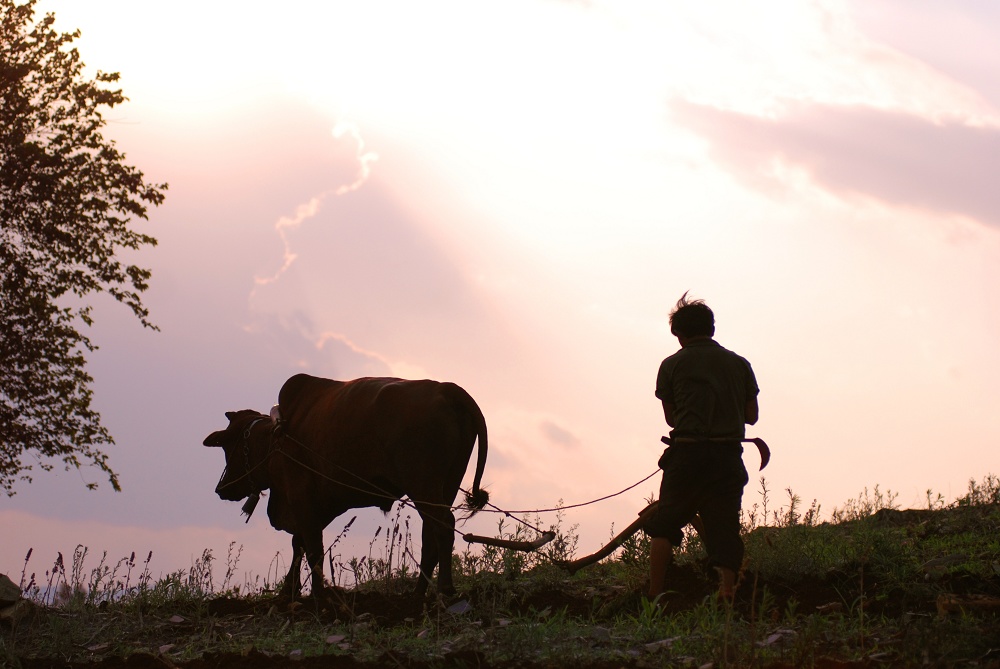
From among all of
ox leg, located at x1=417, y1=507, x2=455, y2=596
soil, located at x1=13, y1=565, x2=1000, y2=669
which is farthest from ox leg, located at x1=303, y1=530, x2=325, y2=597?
ox leg, located at x1=417, y1=507, x2=455, y2=596

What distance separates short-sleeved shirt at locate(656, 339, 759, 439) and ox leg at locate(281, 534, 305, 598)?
13.6ft

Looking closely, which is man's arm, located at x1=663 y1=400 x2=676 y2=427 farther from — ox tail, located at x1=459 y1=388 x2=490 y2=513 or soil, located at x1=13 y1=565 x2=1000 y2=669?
ox tail, located at x1=459 y1=388 x2=490 y2=513

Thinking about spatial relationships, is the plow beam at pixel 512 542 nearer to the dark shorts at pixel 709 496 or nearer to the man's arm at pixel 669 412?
the dark shorts at pixel 709 496

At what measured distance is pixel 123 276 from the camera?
18.7 m

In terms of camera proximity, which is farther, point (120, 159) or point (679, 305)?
point (120, 159)

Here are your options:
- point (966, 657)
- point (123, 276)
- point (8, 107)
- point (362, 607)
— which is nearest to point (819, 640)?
point (966, 657)

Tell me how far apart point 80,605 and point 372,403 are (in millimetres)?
3130

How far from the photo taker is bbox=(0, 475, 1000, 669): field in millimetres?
5695

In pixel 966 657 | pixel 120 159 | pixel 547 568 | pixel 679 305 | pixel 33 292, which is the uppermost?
pixel 120 159

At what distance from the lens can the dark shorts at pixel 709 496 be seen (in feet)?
24.0

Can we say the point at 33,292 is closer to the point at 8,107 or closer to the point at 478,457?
the point at 8,107

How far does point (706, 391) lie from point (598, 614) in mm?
1781

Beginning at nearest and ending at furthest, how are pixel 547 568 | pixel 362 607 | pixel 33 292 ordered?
pixel 362 607
pixel 547 568
pixel 33 292

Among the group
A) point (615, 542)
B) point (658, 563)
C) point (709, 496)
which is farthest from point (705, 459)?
point (615, 542)
